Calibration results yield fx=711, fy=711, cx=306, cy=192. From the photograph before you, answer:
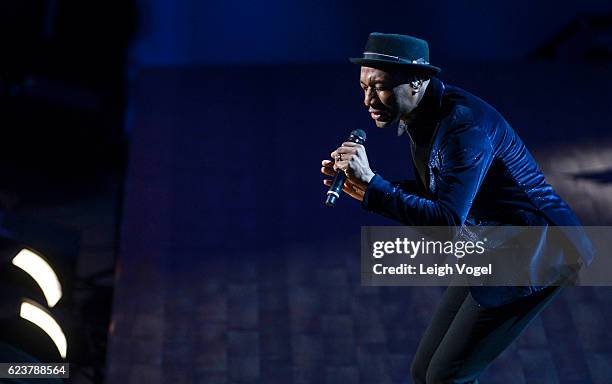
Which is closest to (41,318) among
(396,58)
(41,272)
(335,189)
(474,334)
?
(41,272)

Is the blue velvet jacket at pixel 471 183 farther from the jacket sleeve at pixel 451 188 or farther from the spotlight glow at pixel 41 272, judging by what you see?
the spotlight glow at pixel 41 272

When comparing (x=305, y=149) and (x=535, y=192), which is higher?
(x=305, y=149)

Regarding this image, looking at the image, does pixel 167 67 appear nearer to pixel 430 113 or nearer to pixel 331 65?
pixel 331 65

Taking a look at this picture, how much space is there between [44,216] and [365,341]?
6.77ft

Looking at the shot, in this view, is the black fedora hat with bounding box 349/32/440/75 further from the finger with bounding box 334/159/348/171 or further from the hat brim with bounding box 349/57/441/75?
the finger with bounding box 334/159/348/171

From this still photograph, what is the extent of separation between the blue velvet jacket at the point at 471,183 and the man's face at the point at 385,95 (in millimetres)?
53

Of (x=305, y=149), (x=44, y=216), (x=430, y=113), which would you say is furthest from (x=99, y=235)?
(x=430, y=113)

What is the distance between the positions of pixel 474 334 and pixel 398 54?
0.73m

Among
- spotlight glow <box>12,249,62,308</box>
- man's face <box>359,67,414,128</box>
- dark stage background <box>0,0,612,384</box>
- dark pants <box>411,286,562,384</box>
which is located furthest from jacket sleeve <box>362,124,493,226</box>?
spotlight glow <box>12,249,62,308</box>

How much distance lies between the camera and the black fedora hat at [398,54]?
1.61 meters

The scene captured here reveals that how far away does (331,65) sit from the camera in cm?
432

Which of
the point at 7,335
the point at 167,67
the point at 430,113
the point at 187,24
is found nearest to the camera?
the point at 430,113

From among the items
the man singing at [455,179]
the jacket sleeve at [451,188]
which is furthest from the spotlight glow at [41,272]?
the jacket sleeve at [451,188]

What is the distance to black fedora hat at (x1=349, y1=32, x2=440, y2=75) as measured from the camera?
1.61 meters
